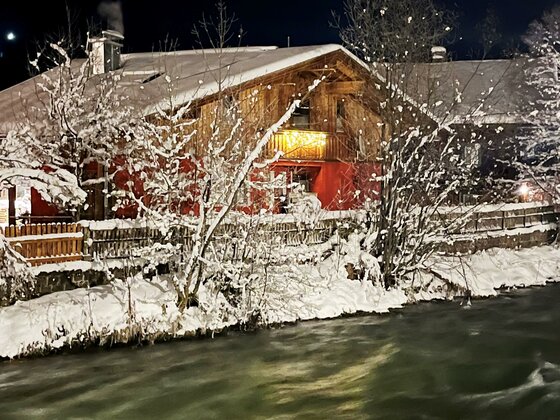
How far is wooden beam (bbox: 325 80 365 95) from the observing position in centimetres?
2481

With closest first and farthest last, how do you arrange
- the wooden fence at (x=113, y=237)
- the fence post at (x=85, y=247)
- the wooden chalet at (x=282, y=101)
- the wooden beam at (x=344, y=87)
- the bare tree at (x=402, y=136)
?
the wooden fence at (x=113, y=237) < the fence post at (x=85, y=247) < the bare tree at (x=402, y=136) < the wooden chalet at (x=282, y=101) < the wooden beam at (x=344, y=87)

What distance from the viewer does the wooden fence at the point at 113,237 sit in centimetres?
1377

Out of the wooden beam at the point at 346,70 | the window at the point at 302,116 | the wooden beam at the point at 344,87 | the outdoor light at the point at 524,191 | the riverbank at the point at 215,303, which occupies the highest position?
the wooden beam at the point at 346,70

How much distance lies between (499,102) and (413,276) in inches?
712

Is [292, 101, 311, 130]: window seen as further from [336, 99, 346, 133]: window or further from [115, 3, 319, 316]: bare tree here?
[115, 3, 319, 316]: bare tree

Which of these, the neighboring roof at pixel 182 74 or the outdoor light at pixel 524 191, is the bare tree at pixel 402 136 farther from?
the outdoor light at pixel 524 191

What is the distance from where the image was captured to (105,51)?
24.5 m

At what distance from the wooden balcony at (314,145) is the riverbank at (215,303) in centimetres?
748

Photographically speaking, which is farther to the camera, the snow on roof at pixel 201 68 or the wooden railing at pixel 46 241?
the snow on roof at pixel 201 68

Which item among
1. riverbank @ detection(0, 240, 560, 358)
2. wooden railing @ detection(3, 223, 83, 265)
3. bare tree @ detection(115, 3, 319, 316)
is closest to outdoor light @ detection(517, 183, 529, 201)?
riverbank @ detection(0, 240, 560, 358)

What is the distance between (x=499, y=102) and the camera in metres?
33.6

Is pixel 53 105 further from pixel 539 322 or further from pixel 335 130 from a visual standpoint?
pixel 539 322

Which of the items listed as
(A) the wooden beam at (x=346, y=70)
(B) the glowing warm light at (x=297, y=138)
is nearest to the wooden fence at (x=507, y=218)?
(B) the glowing warm light at (x=297, y=138)

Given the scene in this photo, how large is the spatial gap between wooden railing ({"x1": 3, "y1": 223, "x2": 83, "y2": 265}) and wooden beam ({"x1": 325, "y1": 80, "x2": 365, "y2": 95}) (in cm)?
1294
